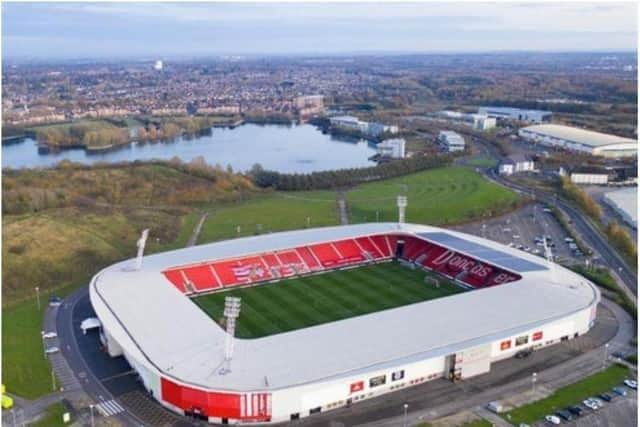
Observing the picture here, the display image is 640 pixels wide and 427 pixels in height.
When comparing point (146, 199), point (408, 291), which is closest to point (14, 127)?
point (146, 199)

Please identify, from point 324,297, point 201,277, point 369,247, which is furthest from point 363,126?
point 324,297

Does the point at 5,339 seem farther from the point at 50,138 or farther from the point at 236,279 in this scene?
the point at 50,138

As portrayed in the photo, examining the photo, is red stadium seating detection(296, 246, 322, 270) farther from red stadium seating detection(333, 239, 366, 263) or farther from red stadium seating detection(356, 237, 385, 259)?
red stadium seating detection(356, 237, 385, 259)

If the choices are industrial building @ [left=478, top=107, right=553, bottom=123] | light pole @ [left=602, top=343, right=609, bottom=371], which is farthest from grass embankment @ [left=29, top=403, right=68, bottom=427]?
industrial building @ [left=478, top=107, right=553, bottom=123]

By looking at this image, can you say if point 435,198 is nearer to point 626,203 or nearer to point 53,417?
point 626,203

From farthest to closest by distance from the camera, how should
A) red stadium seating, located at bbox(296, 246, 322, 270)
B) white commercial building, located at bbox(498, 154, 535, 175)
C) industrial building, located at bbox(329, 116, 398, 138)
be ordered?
industrial building, located at bbox(329, 116, 398, 138), white commercial building, located at bbox(498, 154, 535, 175), red stadium seating, located at bbox(296, 246, 322, 270)

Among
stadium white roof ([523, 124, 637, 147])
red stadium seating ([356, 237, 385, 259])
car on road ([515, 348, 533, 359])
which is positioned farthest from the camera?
stadium white roof ([523, 124, 637, 147])
